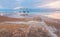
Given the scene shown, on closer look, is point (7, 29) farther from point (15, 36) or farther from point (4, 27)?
point (15, 36)

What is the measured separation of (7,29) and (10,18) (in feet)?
0.61

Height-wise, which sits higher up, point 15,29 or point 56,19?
point 56,19

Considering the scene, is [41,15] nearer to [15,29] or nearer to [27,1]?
[27,1]

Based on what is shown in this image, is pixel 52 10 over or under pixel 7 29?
over

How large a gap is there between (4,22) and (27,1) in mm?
516

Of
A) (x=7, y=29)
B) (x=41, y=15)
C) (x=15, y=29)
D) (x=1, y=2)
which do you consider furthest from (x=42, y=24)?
(x=1, y=2)

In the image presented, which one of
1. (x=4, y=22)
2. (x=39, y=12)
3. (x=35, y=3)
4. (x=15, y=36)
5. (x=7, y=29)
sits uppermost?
(x=35, y=3)

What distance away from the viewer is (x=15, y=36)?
71.8 inches

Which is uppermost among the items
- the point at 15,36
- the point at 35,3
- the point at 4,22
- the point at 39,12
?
the point at 35,3

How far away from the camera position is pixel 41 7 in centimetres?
188

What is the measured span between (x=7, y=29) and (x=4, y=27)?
0.06 meters

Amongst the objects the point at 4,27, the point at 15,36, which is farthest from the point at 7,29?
the point at 15,36

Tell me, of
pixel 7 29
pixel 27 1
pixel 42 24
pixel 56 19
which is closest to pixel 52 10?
pixel 56 19

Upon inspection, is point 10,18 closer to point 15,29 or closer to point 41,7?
point 15,29
